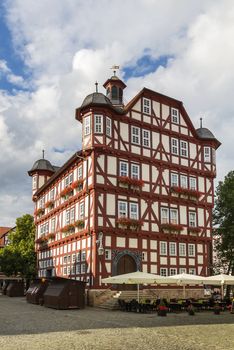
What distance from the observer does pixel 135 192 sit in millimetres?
37688

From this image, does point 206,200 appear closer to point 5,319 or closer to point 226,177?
point 226,177

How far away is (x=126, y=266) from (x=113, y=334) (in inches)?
754

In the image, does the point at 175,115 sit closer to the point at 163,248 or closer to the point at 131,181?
the point at 131,181

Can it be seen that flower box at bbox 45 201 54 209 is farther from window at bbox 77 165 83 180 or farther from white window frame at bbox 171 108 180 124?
white window frame at bbox 171 108 180 124

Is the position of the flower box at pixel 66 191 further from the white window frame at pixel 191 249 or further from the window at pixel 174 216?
the white window frame at pixel 191 249

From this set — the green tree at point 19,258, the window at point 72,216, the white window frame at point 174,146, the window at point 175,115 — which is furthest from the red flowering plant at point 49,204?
the window at point 175,115

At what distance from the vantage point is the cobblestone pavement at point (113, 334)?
14.7 metres

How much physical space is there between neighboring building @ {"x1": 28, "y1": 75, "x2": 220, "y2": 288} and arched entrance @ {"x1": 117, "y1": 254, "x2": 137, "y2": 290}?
8 cm

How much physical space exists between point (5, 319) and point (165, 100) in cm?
2448

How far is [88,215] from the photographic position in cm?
3653

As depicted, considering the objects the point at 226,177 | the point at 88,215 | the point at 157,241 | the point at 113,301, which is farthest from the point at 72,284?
the point at 226,177

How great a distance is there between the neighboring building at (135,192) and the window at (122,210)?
0.26ft

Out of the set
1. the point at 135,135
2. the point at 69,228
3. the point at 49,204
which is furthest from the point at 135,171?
the point at 49,204

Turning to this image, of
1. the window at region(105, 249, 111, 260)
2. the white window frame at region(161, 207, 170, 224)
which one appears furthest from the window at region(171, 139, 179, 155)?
the window at region(105, 249, 111, 260)
